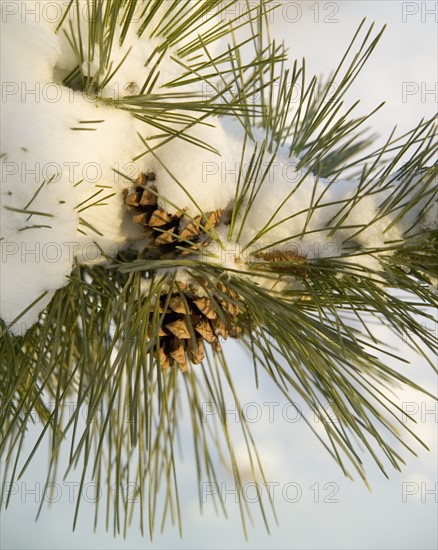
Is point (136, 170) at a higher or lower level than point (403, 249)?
higher

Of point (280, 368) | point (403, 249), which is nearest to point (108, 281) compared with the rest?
point (280, 368)

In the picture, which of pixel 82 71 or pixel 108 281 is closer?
pixel 82 71

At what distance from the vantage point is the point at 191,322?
0.78 metres

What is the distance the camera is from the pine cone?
2.56 feet

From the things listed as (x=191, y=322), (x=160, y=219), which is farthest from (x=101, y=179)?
(x=191, y=322)

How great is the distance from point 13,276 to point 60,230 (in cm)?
7

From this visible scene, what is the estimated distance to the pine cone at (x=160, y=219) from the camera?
782 mm

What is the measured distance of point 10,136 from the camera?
69 centimetres

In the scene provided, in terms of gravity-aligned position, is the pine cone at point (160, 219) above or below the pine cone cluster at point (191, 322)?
above

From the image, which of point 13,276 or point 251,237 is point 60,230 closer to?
point 13,276

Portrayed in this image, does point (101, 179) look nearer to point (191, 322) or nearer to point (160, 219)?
point (160, 219)

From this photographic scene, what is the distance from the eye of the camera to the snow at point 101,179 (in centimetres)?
70

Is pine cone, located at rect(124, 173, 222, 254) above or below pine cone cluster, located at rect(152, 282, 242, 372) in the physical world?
above

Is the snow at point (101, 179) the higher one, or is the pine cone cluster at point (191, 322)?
the snow at point (101, 179)
